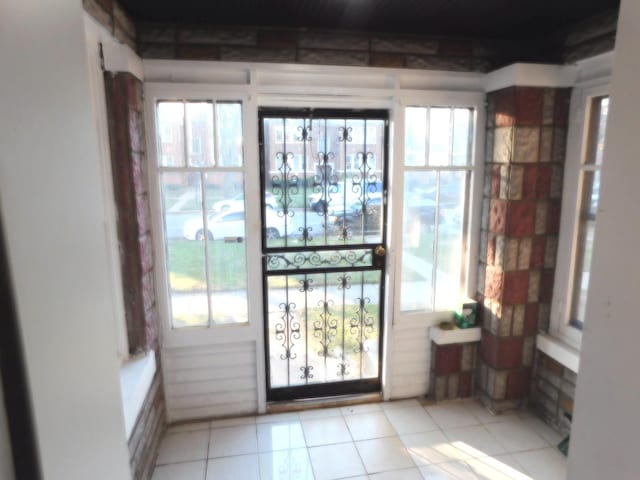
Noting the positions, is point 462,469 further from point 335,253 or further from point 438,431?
point 335,253

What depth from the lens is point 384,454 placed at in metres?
2.45

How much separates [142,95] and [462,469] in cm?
291

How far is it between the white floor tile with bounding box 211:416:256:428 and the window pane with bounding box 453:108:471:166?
2.33 meters

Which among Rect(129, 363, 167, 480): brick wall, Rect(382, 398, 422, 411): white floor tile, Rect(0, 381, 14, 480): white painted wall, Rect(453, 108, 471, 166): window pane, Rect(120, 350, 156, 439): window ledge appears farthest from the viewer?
Rect(382, 398, 422, 411): white floor tile

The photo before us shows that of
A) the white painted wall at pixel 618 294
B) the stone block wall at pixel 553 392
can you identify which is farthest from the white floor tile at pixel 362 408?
the white painted wall at pixel 618 294

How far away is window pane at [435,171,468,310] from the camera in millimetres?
2865

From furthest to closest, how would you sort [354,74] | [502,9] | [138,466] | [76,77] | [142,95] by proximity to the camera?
[354,74]
[142,95]
[502,9]
[138,466]
[76,77]

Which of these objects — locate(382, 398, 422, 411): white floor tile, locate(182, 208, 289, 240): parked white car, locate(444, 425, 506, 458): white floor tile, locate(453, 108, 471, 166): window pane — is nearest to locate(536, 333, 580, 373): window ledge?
locate(444, 425, 506, 458): white floor tile

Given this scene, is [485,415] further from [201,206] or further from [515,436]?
[201,206]

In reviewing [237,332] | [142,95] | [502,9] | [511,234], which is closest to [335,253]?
[237,332]

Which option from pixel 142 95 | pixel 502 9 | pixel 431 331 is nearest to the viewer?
pixel 502 9

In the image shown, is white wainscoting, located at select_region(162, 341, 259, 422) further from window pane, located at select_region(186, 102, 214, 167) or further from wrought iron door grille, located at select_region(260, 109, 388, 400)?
window pane, located at select_region(186, 102, 214, 167)

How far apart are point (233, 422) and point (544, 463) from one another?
6.54 feet

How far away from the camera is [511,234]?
263 centimetres
